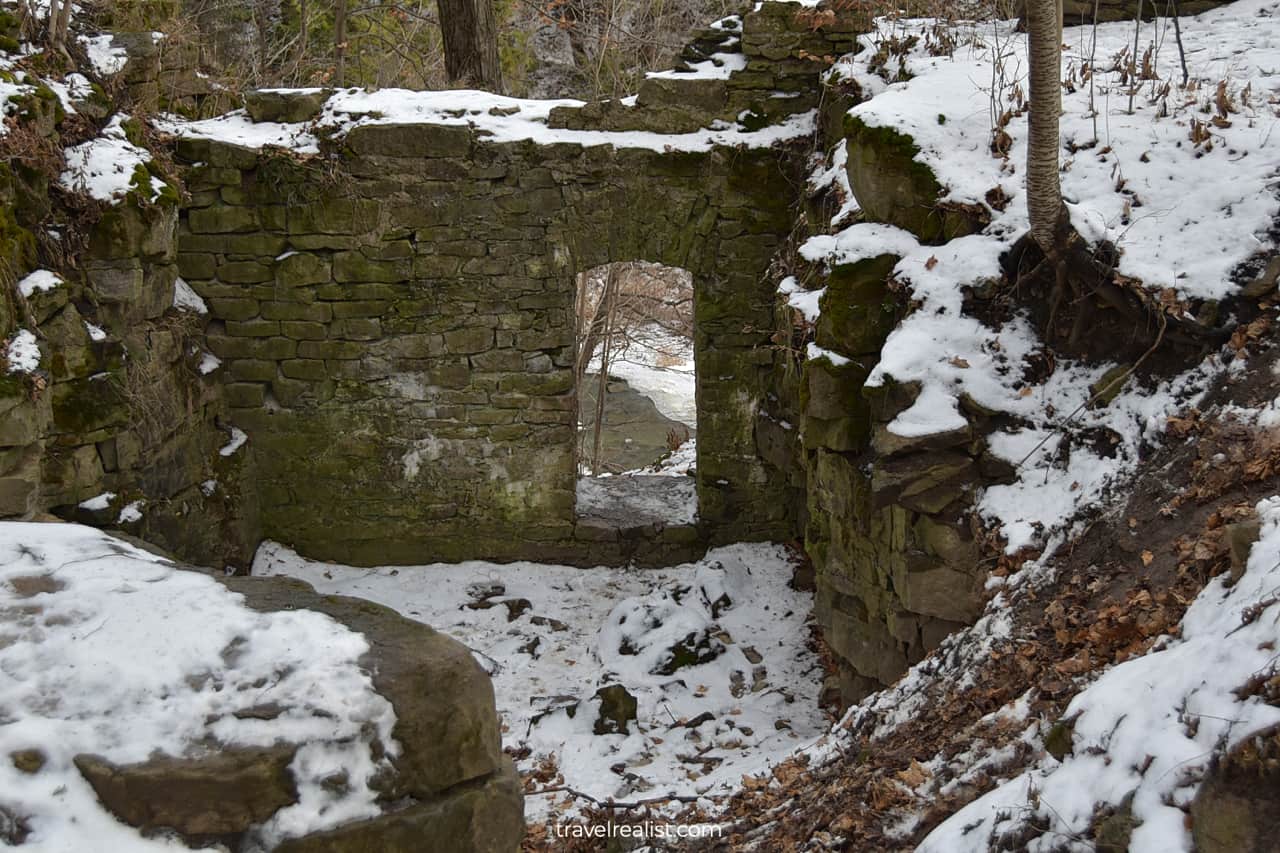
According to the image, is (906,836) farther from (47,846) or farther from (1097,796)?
(47,846)

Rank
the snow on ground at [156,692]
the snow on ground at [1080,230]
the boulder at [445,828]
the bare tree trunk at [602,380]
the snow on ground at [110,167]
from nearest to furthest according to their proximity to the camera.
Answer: the snow on ground at [156,692] → the boulder at [445,828] → the snow on ground at [1080,230] → the snow on ground at [110,167] → the bare tree trunk at [602,380]

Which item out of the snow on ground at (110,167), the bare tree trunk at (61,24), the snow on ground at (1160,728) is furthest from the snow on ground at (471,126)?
the snow on ground at (1160,728)

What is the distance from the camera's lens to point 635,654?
584 centimetres

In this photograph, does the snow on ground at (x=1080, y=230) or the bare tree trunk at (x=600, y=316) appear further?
the bare tree trunk at (x=600, y=316)

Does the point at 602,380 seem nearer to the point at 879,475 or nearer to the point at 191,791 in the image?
the point at 879,475

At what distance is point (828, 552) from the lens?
5098 mm

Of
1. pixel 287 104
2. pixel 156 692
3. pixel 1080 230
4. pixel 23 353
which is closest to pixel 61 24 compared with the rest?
pixel 287 104

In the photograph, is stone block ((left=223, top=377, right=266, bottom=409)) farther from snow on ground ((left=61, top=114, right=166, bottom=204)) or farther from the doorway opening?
the doorway opening

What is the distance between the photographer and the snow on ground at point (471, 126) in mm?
6293

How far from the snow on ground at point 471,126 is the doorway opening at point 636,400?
1782 mm

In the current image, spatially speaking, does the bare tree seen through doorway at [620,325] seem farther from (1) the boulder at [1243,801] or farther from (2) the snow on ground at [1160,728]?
(1) the boulder at [1243,801]

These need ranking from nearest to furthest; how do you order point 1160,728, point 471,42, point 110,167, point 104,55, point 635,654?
point 1160,728 → point 110,167 → point 635,654 → point 104,55 → point 471,42

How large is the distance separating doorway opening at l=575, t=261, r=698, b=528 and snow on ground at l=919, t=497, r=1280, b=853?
4.32 meters

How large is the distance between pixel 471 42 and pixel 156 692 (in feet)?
22.1
